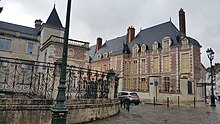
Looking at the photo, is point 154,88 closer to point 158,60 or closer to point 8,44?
point 158,60

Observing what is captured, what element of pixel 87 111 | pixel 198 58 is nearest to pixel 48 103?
pixel 87 111

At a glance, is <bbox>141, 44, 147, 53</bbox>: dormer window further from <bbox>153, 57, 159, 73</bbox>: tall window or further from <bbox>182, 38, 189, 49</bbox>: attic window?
<bbox>182, 38, 189, 49</bbox>: attic window

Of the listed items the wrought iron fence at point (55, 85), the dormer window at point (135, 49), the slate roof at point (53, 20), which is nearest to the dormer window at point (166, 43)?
the dormer window at point (135, 49)

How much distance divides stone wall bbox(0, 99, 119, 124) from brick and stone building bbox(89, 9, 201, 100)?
1581 centimetres

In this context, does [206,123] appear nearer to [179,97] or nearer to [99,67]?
[179,97]

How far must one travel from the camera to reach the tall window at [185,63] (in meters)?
26.4

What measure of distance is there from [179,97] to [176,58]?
7.48 metres

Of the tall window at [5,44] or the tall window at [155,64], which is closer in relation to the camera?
the tall window at [5,44]

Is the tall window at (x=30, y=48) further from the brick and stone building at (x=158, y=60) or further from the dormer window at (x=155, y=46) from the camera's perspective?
the dormer window at (x=155, y=46)

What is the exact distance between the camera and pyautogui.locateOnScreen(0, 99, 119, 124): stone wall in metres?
5.98

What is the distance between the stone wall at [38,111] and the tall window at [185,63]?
836 inches

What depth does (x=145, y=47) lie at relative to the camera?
3306 cm

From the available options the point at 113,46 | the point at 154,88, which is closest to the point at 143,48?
the point at 113,46

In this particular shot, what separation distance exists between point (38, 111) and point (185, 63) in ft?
79.4
